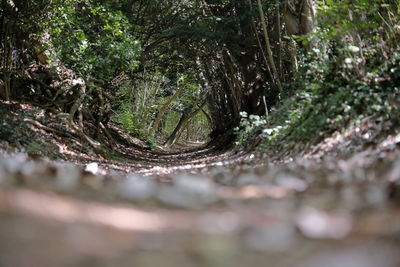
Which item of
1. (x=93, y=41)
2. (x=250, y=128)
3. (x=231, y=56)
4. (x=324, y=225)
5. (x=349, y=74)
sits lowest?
(x=250, y=128)

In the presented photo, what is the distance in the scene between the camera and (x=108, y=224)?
107cm

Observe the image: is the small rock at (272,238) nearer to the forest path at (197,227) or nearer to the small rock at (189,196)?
the forest path at (197,227)

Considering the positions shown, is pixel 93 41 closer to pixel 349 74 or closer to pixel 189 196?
pixel 349 74

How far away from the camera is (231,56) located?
1267 centimetres

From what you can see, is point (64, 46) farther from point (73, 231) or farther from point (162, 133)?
point (162, 133)

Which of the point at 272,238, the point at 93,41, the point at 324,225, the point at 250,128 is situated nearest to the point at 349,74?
the point at 250,128

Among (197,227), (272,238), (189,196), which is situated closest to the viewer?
(272,238)

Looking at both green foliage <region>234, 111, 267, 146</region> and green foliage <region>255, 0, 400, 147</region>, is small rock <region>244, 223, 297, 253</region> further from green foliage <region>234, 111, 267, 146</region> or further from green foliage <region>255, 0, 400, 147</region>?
green foliage <region>234, 111, 267, 146</region>

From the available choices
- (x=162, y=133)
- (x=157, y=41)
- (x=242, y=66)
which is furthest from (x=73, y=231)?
(x=162, y=133)

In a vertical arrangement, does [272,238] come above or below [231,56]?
below

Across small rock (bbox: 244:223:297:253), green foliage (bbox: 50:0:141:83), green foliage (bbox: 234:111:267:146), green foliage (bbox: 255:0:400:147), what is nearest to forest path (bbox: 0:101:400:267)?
small rock (bbox: 244:223:297:253)

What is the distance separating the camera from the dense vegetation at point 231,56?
Answer: 5418 mm

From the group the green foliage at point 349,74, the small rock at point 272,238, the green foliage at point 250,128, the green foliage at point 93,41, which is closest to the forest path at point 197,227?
the small rock at point 272,238

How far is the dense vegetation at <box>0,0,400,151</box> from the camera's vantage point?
5418 mm
